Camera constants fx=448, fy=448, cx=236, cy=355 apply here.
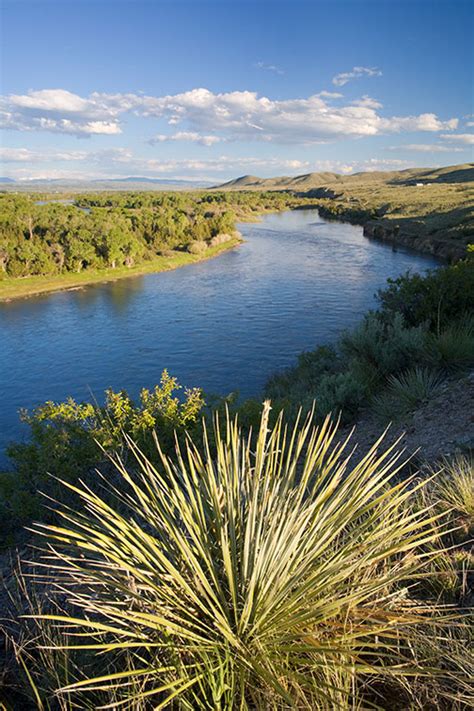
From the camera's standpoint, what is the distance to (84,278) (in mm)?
40500

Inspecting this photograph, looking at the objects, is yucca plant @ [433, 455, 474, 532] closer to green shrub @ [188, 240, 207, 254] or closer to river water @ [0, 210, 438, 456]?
river water @ [0, 210, 438, 456]

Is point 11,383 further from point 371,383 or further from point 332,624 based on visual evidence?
point 332,624

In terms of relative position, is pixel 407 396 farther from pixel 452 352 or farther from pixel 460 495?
pixel 460 495

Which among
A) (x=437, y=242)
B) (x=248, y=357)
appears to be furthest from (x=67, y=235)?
(x=437, y=242)

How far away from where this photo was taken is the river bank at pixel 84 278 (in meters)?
36.1

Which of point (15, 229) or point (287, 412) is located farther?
point (15, 229)

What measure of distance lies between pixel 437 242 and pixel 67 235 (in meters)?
34.9

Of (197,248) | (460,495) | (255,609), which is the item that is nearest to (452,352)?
(460,495)

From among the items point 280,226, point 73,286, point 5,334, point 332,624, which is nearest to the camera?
point 332,624

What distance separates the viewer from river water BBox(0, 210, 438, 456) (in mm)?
20250

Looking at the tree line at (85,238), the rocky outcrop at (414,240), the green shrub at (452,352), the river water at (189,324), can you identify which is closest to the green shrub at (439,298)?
the green shrub at (452,352)

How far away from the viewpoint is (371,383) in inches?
376

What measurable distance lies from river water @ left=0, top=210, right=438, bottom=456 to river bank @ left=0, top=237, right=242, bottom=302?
1559 mm

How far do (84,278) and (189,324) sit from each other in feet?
57.5
